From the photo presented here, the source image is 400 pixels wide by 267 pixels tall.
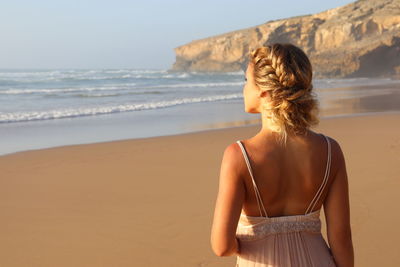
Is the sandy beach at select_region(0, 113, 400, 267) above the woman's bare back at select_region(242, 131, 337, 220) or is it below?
below

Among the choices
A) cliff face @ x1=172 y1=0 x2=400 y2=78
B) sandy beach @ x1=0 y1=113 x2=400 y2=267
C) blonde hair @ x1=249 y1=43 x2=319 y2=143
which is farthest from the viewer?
cliff face @ x1=172 y1=0 x2=400 y2=78

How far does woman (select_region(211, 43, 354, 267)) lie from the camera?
4.79 ft

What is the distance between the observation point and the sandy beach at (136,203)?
12.6ft

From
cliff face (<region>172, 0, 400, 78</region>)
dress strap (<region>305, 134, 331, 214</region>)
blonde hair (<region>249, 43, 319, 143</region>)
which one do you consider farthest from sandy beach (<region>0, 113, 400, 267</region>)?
cliff face (<region>172, 0, 400, 78</region>)

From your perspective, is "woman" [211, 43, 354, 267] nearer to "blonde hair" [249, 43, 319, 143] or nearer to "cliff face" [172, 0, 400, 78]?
"blonde hair" [249, 43, 319, 143]

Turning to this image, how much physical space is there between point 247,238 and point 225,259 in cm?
213

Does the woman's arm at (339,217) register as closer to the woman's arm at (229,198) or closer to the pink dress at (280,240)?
the pink dress at (280,240)

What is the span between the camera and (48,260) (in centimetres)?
374

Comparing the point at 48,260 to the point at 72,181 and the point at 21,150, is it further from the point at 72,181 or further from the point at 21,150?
the point at 21,150

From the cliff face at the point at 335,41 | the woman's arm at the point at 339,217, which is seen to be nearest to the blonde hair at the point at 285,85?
the woman's arm at the point at 339,217

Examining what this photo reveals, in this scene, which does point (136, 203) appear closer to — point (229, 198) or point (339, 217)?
point (339, 217)

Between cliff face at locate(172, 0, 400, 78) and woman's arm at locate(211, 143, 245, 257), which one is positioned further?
cliff face at locate(172, 0, 400, 78)

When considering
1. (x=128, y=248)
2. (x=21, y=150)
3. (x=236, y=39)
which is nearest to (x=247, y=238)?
(x=128, y=248)

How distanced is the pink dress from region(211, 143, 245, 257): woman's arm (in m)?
0.09
